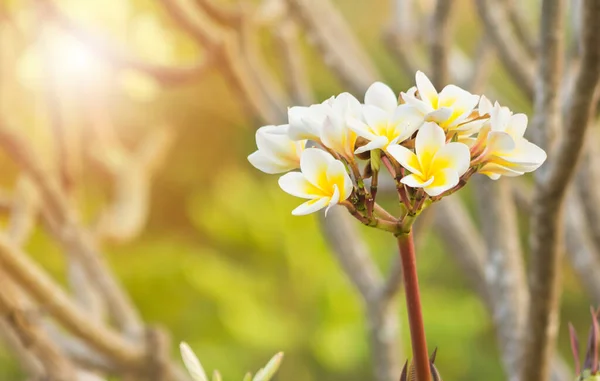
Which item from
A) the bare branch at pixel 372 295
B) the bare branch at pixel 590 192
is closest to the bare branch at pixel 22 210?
the bare branch at pixel 372 295

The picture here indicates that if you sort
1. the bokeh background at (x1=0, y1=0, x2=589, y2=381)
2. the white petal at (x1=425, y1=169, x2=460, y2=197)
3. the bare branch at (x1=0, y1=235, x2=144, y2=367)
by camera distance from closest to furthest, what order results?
the white petal at (x1=425, y1=169, x2=460, y2=197) → the bare branch at (x1=0, y1=235, x2=144, y2=367) → the bokeh background at (x1=0, y1=0, x2=589, y2=381)

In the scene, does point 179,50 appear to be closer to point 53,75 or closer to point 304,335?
point 53,75

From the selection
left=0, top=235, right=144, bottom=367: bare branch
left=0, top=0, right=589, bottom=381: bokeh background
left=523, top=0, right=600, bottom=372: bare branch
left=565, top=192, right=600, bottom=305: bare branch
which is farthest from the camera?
left=0, top=0, right=589, bottom=381: bokeh background

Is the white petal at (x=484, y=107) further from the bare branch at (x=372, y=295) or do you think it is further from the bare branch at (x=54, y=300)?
the bare branch at (x=372, y=295)

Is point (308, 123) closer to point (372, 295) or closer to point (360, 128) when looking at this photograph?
point (360, 128)

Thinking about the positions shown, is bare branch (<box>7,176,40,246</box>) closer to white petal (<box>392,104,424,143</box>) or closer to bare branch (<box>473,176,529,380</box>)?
bare branch (<box>473,176,529,380</box>)

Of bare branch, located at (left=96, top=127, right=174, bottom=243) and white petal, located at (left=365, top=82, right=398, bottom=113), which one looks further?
bare branch, located at (left=96, top=127, right=174, bottom=243)

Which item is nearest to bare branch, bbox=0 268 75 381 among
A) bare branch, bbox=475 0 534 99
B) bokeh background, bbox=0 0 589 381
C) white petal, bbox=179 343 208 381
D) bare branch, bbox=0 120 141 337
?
bare branch, bbox=0 120 141 337
